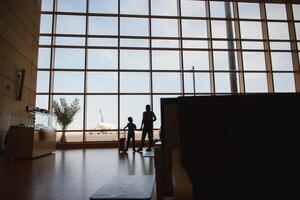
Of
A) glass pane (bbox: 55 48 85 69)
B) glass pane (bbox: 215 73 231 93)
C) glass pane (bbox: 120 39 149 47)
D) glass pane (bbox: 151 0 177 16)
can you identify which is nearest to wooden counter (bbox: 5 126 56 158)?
glass pane (bbox: 55 48 85 69)

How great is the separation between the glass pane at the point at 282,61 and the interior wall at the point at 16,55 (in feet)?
34.5

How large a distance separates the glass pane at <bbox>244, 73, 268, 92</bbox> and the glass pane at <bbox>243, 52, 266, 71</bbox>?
324mm

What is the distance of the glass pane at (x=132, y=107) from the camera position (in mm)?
10188

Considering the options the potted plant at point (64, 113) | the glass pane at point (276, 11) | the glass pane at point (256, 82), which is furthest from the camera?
the glass pane at point (276, 11)

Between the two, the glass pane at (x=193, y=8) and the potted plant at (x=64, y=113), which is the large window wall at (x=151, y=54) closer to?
the glass pane at (x=193, y=8)

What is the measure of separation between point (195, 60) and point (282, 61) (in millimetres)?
4208

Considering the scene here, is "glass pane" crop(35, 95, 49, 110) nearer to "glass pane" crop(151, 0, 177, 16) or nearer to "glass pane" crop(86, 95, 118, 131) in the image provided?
"glass pane" crop(86, 95, 118, 131)

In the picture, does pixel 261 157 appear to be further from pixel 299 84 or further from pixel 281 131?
pixel 299 84

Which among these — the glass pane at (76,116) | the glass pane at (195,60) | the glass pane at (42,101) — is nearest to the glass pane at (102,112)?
the glass pane at (76,116)

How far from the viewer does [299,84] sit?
1134 cm

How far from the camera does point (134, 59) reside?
35.0 feet

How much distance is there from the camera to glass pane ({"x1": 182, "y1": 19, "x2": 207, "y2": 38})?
11.3 metres

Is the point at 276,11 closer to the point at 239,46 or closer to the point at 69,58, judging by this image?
the point at 239,46

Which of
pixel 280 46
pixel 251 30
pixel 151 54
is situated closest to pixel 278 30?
pixel 280 46
